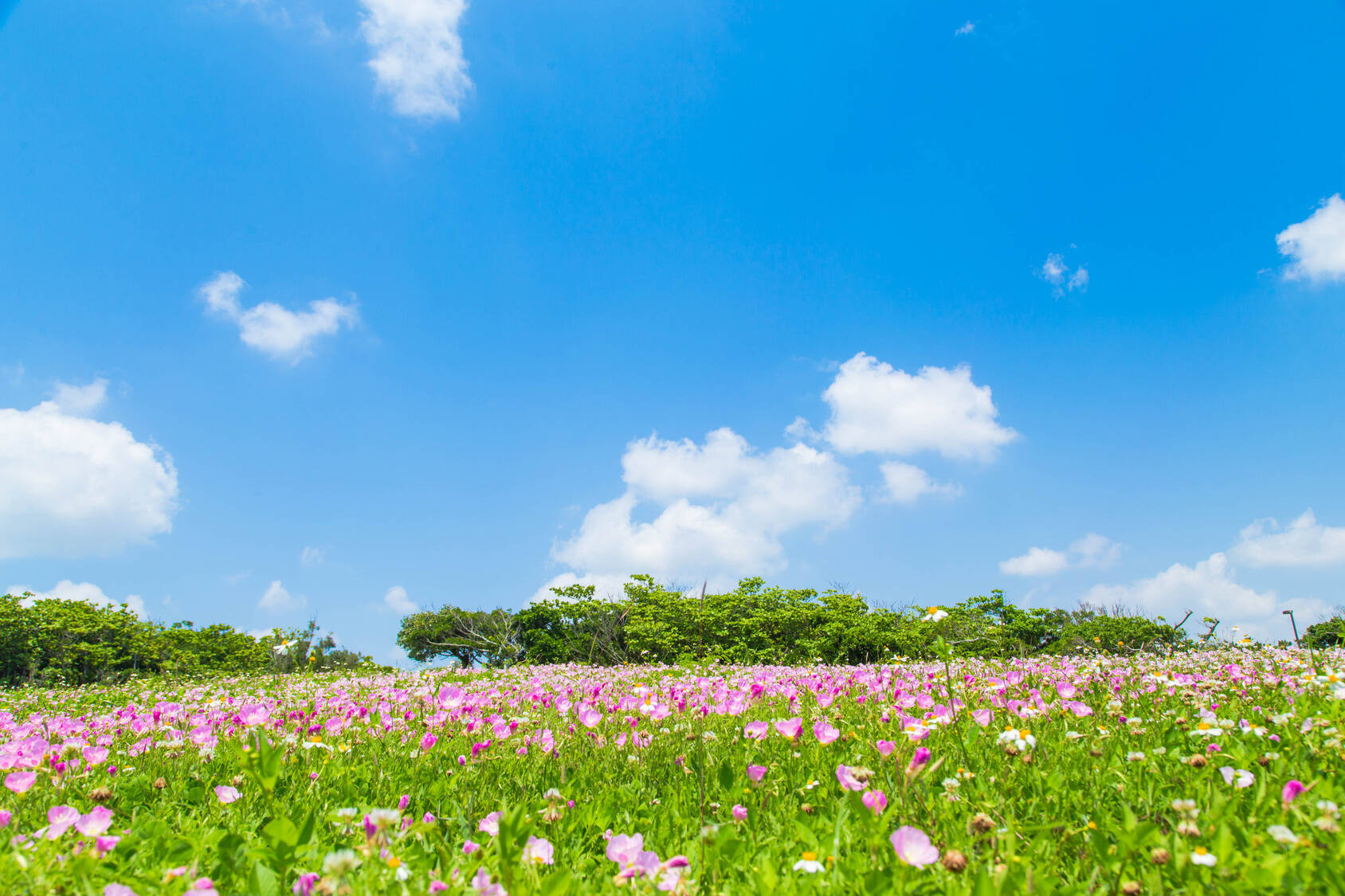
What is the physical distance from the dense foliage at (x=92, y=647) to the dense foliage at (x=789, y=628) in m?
10.0

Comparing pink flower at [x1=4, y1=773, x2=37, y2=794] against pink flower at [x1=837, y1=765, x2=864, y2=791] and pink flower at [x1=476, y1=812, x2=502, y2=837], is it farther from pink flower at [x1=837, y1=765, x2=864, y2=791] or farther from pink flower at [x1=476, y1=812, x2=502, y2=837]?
pink flower at [x1=837, y1=765, x2=864, y2=791]

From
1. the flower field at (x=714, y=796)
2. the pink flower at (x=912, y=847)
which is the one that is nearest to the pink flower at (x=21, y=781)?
the flower field at (x=714, y=796)

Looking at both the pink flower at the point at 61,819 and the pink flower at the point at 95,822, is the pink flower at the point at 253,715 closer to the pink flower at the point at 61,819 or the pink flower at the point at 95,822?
the pink flower at the point at 61,819

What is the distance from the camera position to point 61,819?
7.25 feet

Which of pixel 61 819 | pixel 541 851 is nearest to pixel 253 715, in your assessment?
pixel 61 819

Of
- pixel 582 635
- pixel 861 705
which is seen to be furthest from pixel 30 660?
pixel 861 705

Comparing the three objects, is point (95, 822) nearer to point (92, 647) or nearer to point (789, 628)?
point (789, 628)

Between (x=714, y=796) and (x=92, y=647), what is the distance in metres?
33.1

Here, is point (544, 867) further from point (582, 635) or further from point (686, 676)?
point (582, 635)

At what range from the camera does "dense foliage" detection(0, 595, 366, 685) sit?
25219 millimetres

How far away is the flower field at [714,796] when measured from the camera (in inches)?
76.2

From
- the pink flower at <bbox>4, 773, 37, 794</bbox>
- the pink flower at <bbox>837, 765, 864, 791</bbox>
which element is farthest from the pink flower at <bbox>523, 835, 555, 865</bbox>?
the pink flower at <bbox>4, 773, 37, 794</bbox>

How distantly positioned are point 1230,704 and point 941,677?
1.86 meters

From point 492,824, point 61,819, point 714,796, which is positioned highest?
point 61,819
